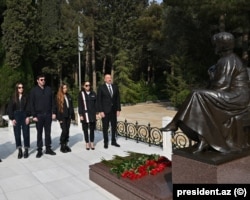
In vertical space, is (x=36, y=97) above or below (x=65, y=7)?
below

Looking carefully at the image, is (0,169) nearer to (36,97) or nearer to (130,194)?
(36,97)

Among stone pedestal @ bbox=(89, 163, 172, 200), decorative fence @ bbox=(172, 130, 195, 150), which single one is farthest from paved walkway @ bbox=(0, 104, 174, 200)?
decorative fence @ bbox=(172, 130, 195, 150)

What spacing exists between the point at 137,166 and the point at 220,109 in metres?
1.63

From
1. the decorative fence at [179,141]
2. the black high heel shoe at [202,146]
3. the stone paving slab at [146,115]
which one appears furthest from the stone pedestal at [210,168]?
the stone paving slab at [146,115]

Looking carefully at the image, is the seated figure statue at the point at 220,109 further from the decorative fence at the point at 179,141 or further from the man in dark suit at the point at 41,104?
the man in dark suit at the point at 41,104

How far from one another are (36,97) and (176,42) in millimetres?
16701

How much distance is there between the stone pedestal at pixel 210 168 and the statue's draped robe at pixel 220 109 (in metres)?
0.17

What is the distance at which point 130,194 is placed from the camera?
164 inches

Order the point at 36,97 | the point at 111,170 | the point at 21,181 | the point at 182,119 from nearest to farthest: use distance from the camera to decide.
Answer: the point at 182,119, the point at 111,170, the point at 21,181, the point at 36,97

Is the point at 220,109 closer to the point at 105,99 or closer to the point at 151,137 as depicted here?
the point at 105,99

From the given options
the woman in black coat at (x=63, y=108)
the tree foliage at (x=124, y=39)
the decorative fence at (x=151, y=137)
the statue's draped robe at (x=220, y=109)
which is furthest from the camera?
the tree foliage at (x=124, y=39)

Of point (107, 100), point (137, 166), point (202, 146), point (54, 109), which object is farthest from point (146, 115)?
point (202, 146)

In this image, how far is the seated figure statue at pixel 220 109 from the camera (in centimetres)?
366

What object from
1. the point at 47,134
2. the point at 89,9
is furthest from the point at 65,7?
the point at 47,134
